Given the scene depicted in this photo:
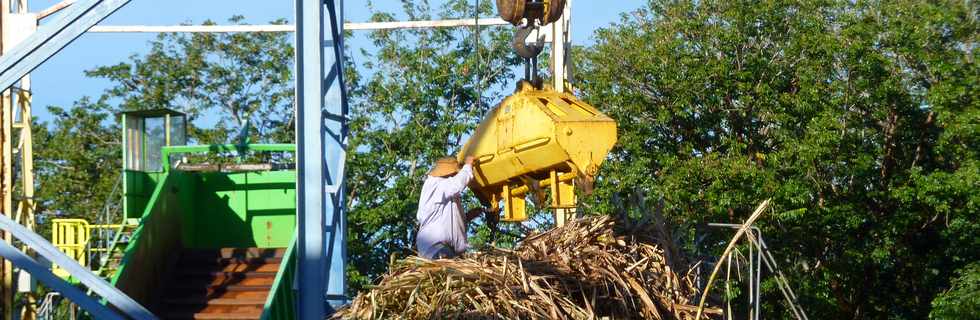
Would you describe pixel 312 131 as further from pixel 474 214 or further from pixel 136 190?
pixel 136 190

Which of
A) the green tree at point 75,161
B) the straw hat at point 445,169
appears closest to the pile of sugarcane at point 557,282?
the straw hat at point 445,169

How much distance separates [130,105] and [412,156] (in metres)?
9.78

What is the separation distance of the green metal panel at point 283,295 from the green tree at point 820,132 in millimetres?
10539

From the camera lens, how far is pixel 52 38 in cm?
1033

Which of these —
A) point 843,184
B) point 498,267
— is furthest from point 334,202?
point 843,184

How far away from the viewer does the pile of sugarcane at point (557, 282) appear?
8.84 metres

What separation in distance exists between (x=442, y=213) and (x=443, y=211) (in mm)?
19

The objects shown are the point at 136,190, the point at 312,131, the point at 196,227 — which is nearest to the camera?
the point at 312,131

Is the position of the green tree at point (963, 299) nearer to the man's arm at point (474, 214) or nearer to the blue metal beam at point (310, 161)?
the man's arm at point (474, 214)

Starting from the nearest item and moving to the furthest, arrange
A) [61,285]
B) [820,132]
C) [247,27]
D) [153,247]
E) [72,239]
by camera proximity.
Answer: [61,285] < [153,247] < [72,239] < [247,27] < [820,132]

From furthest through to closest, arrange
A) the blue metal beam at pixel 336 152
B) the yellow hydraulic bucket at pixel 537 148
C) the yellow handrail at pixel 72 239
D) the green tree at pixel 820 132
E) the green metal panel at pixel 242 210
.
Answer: the green tree at pixel 820 132
the yellow handrail at pixel 72 239
the green metal panel at pixel 242 210
the blue metal beam at pixel 336 152
the yellow hydraulic bucket at pixel 537 148

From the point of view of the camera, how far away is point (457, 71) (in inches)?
1257

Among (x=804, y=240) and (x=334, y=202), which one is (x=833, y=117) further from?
(x=334, y=202)

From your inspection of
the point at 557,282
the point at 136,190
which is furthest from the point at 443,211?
the point at 136,190
